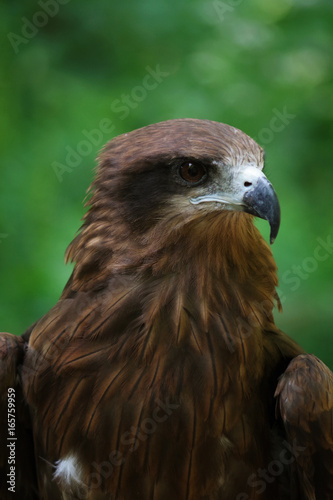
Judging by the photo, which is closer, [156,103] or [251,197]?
[251,197]

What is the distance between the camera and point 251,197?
8.80ft

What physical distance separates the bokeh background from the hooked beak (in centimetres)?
134

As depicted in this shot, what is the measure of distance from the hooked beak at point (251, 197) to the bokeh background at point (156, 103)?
4.40 feet

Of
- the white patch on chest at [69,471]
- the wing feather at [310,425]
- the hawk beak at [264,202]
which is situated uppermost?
the hawk beak at [264,202]

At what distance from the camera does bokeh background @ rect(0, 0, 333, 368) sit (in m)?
4.08

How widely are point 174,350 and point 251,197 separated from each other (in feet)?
2.17

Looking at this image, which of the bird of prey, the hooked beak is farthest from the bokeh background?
the hooked beak

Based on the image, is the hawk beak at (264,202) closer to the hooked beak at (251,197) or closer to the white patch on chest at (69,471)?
the hooked beak at (251,197)

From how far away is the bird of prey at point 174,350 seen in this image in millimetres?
2766

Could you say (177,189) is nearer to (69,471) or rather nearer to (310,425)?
(310,425)

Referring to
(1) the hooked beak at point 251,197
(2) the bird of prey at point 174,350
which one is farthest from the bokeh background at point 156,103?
(1) the hooked beak at point 251,197

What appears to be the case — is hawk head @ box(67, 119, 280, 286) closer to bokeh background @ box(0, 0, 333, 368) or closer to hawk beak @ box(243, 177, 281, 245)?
hawk beak @ box(243, 177, 281, 245)

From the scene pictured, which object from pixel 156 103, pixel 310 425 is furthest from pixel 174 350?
pixel 156 103

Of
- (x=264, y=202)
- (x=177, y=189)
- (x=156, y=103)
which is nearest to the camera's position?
(x=264, y=202)
